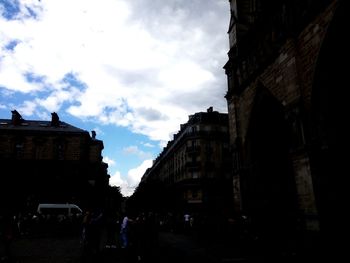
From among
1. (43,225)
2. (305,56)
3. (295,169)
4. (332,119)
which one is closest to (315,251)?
(295,169)

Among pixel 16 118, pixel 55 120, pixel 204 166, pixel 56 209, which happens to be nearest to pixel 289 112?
pixel 56 209

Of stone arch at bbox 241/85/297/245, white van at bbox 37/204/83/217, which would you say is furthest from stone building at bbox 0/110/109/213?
stone arch at bbox 241/85/297/245

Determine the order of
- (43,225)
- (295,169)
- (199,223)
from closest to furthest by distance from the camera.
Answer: (295,169) < (199,223) < (43,225)

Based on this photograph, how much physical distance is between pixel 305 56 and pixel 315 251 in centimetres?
752

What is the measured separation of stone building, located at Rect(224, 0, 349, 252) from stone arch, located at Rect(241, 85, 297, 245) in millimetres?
50

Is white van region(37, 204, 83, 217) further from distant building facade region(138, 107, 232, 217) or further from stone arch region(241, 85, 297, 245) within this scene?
stone arch region(241, 85, 297, 245)

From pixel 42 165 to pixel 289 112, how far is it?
30583mm

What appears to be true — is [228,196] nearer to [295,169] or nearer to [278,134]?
[278,134]

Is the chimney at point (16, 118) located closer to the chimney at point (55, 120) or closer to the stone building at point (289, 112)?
the chimney at point (55, 120)

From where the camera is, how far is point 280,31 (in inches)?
575

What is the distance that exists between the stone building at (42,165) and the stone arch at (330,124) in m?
29.7

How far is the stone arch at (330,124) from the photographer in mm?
11209

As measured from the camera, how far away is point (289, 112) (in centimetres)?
1334

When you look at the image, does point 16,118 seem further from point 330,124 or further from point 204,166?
point 330,124
